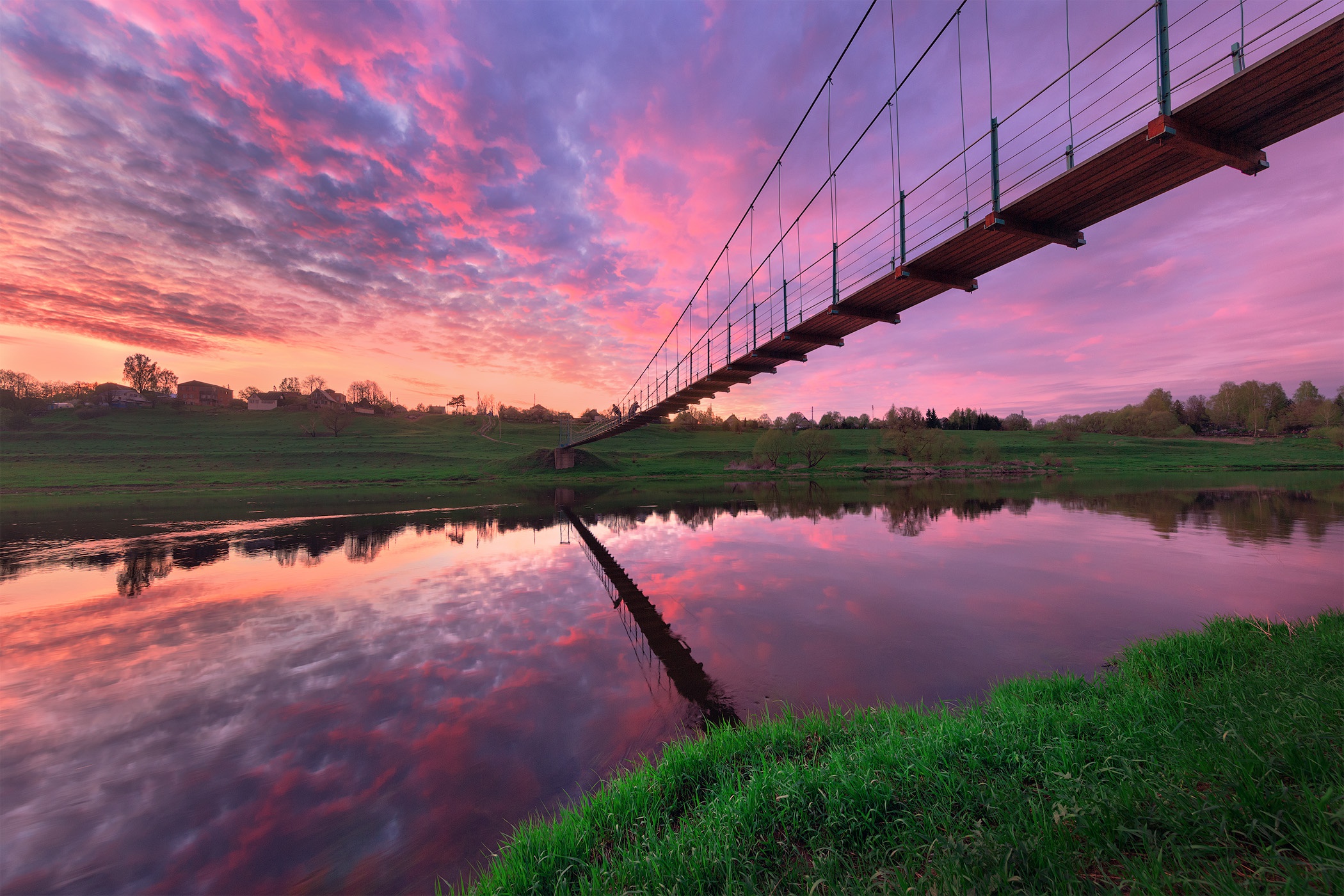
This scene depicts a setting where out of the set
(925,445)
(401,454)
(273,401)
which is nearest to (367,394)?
(273,401)

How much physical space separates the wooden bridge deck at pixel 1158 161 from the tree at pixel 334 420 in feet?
282

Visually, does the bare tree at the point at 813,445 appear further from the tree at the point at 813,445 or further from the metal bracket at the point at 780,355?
the metal bracket at the point at 780,355

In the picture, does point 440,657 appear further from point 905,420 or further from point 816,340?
point 905,420

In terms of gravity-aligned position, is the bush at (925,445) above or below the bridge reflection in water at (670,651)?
above

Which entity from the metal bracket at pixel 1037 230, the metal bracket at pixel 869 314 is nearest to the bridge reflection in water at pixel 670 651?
A: the metal bracket at pixel 869 314

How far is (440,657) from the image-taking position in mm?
8664

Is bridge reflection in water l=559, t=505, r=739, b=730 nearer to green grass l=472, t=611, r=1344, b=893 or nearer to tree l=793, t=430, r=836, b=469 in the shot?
green grass l=472, t=611, r=1344, b=893

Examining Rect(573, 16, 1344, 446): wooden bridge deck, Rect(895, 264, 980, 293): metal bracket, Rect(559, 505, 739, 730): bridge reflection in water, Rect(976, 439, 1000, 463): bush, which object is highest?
Rect(573, 16, 1344, 446): wooden bridge deck

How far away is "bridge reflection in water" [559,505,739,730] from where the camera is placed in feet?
22.3

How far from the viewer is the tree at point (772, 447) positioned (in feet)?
194

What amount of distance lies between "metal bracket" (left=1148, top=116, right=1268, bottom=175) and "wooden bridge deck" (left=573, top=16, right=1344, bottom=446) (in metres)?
0.01

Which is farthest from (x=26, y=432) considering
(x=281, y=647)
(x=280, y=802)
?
(x=280, y=802)

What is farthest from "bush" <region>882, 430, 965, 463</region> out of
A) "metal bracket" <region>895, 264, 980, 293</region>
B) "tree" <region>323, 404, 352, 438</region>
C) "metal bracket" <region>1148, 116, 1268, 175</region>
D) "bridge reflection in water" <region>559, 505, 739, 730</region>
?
"tree" <region>323, 404, 352, 438</region>

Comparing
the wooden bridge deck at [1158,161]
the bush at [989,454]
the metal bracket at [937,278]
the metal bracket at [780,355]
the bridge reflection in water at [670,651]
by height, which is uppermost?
the wooden bridge deck at [1158,161]
